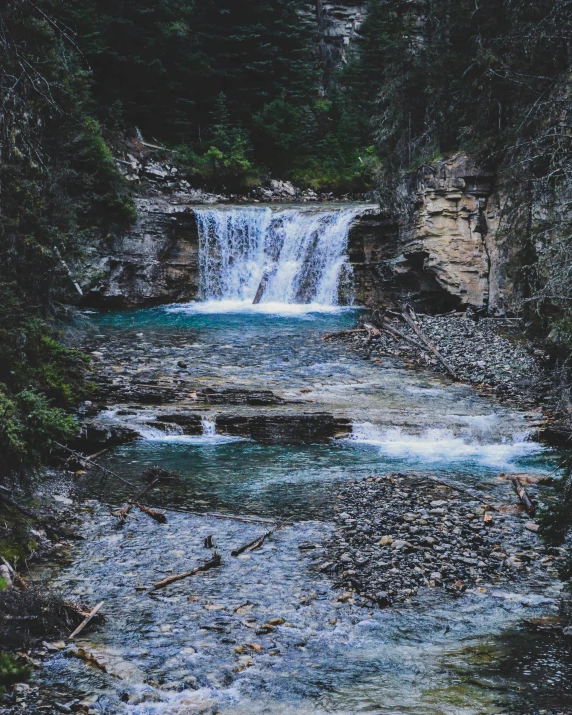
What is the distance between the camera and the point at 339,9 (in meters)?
46.9

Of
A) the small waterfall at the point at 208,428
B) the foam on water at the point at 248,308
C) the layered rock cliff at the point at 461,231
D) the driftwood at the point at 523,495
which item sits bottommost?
the driftwood at the point at 523,495

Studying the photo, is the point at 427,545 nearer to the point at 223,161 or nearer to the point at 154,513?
the point at 154,513

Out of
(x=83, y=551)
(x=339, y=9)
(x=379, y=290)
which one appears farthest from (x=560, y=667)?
(x=339, y=9)

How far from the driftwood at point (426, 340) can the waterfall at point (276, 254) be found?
4550 mm

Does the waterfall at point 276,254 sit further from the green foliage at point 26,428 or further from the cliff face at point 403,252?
the green foliage at point 26,428

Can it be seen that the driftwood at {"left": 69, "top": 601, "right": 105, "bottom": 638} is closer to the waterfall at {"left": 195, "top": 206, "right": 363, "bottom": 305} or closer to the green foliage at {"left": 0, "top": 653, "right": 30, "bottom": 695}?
the green foliage at {"left": 0, "top": 653, "right": 30, "bottom": 695}

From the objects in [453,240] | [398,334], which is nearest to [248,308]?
[398,334]

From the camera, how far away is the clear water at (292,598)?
4.87 meters

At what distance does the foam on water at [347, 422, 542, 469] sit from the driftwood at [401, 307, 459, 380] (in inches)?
143

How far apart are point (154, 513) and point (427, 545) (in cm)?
337

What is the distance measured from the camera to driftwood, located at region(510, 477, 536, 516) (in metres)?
8.44

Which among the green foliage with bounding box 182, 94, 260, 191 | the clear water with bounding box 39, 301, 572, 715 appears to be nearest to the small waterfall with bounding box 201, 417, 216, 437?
the clear water with bounding box 39, 301, 572, 715

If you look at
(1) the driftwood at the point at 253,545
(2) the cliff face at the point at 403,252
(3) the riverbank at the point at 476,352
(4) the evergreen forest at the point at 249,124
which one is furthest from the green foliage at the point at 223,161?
(1) the driftwood at the point at 253,545

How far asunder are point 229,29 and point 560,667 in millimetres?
37822
